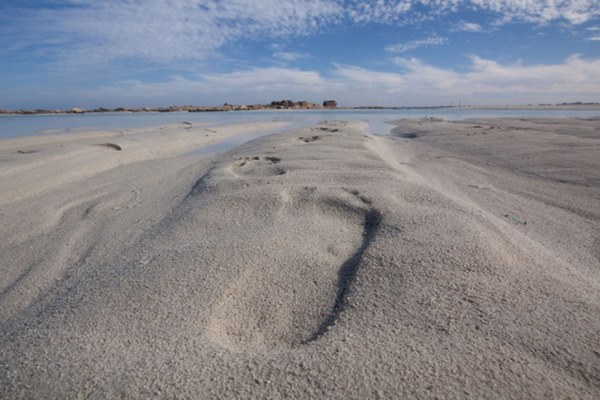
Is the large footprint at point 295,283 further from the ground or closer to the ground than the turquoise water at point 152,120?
further from the ground

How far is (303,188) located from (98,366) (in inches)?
73.5

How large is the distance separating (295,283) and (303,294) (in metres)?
0.08

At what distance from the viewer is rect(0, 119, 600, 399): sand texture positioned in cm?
94

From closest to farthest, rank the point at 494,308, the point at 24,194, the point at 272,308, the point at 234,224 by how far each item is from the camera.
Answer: the point at 494,308, the point at 272,308, the point at 234,224, the point at 24,194

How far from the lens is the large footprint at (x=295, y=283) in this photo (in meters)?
1.21

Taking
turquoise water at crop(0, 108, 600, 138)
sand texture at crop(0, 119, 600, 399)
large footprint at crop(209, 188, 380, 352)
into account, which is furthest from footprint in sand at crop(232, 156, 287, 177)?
turquoise water at crop(0, 108, 600, 138)

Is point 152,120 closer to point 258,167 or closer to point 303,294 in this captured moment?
point 258,167

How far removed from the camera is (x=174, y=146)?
734 centimetres

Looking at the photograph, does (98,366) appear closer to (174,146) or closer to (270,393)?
(270,393)

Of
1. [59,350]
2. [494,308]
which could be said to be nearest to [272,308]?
[59,350]

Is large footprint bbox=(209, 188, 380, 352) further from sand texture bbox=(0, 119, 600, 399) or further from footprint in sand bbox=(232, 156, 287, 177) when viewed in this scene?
footprint in sand bbox=(232, 156, 287, 177)

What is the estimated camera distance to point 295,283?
4.88 ft

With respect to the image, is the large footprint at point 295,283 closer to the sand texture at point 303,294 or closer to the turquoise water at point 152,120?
the sand texture at point 303,294

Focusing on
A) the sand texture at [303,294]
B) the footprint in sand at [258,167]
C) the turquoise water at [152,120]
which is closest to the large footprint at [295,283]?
the sand texture at [303,294]
